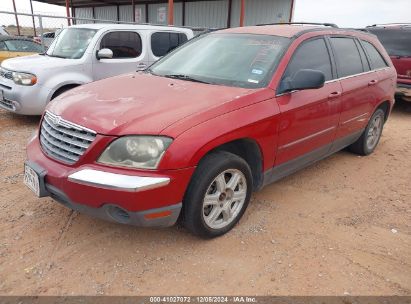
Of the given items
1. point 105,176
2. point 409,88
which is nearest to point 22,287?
point 105,176

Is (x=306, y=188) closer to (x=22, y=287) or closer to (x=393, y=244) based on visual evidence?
(x=393, y=244)

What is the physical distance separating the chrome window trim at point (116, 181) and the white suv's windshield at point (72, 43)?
183 inches

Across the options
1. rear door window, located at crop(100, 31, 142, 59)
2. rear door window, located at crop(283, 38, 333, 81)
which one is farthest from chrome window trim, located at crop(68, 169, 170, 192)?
rear door window, located at crop(100, 31, 142, 59)

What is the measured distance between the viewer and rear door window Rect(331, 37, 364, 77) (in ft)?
13.9

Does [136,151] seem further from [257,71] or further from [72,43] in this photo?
[72,43]

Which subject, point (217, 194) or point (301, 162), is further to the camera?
point (301, 162)

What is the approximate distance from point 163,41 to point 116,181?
227 inches

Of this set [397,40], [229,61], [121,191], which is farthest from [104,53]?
[397,40]

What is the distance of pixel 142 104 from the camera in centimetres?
290

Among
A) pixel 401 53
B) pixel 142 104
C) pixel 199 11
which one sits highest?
pixel 142 104

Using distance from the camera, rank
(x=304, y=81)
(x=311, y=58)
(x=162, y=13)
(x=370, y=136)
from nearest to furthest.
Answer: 1. (x=304, y=81)
2. (x=311, y=58)
3. (x=370, y=136)
4. (x=162, y=13)

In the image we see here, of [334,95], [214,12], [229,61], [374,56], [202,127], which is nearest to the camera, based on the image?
[202,127]

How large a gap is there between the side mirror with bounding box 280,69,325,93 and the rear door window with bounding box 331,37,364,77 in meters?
1.05

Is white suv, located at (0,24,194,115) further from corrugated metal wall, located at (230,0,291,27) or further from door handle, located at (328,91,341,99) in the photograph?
corrugated metal wall, located at (230,0,291,27)
